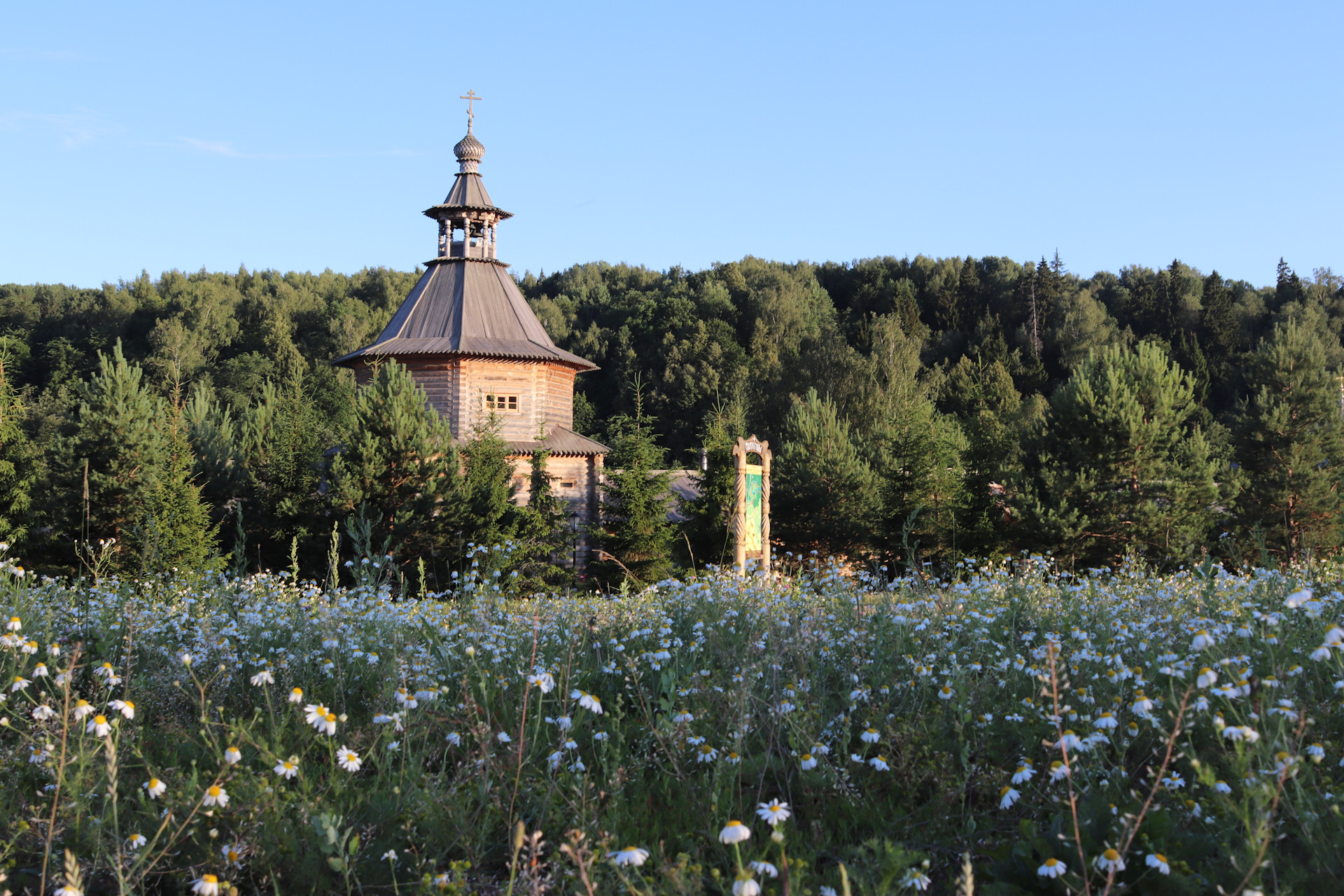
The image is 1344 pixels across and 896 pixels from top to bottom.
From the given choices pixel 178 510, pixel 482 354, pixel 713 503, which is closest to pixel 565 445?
pixel 482 354

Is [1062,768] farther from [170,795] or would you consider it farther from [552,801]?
[170,795]

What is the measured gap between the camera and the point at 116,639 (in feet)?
17.9

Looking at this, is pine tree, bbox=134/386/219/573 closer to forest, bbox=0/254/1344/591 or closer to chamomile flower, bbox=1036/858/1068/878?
forest, bbox=0/254/1344/591

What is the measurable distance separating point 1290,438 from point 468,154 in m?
27.5

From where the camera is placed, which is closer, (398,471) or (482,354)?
(398,471)

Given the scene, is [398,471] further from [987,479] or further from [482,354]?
[987,479]

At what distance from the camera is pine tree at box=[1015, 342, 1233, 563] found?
944 inches

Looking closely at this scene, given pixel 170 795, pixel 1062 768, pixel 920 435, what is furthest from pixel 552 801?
pixel 920 435

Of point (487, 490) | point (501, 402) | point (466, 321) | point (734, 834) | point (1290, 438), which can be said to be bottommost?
point (487, 490)

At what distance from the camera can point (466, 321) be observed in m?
29.9

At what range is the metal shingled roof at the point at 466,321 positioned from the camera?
94.6ft

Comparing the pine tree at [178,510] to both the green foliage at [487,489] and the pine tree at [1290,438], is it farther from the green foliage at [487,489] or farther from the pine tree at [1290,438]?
the pine tree at [1290,438]

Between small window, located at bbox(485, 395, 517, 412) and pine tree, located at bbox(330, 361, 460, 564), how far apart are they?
21.8 feet

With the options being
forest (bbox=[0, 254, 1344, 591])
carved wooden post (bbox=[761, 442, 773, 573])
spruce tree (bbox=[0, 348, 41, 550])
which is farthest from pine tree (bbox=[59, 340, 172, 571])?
carved wooden post (bbox=[761, 442, 773, 573])
